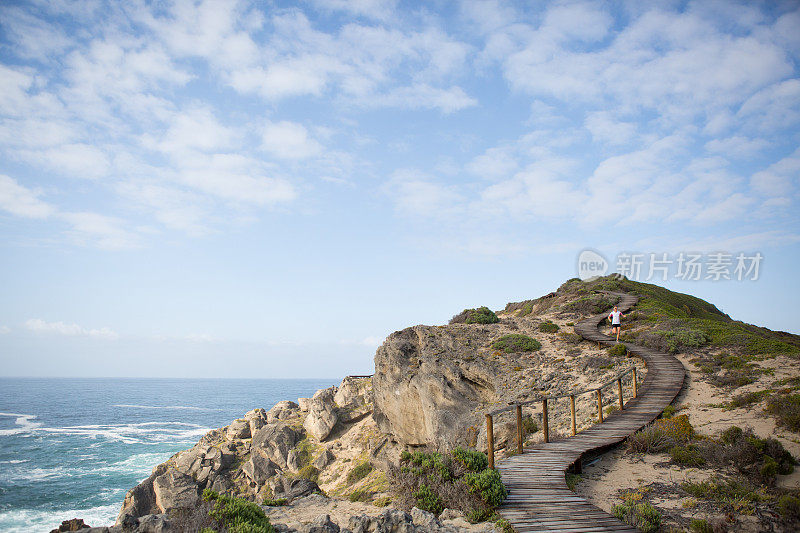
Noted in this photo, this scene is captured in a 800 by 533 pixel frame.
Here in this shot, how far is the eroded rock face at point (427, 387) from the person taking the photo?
24.2 metres

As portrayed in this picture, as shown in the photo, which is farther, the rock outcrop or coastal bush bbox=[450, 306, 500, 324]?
coastal bush bbox=[450, 306, 500, 324]

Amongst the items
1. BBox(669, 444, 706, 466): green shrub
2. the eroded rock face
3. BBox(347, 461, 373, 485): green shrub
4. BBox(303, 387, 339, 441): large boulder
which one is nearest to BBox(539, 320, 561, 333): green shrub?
the eroded rock face

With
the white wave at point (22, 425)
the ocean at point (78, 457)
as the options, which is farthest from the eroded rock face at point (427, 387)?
the white wave at point (22, 425)

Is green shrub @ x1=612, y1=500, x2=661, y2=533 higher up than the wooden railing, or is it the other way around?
the wooden railing

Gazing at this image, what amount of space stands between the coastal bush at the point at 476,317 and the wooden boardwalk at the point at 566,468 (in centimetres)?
1508

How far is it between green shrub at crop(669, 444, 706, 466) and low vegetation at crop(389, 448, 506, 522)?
21.4 ft

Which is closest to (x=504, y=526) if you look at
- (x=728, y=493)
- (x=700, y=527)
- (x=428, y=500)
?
(x=428, y=500)

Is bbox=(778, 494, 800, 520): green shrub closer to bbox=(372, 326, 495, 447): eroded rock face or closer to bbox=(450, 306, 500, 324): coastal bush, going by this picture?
bbox=(372, 326, 495, 447): eroded rock face

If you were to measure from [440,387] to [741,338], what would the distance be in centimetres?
1905

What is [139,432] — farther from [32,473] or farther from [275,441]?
[275,441]

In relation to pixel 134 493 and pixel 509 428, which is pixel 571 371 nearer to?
pixel 509 428

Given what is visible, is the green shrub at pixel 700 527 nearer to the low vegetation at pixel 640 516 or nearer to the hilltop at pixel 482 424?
the hilltop at pixel 482 424

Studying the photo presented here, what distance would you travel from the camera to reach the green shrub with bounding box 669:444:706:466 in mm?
12102

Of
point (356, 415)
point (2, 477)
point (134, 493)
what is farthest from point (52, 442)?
point (356, 415)
